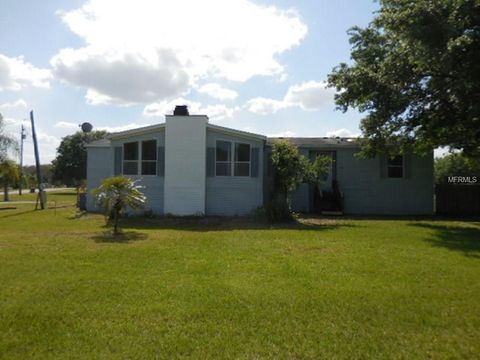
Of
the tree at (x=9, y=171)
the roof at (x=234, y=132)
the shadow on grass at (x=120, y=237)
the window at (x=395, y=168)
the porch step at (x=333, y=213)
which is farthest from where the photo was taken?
the tree at (x=9, y=171)

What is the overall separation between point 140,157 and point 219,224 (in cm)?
536

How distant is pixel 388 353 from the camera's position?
4.11 m

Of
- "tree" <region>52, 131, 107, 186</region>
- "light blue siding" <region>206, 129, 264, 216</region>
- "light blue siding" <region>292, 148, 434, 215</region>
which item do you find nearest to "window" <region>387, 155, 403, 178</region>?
"light blue siding" <region>292, 148, 434, 215</region>

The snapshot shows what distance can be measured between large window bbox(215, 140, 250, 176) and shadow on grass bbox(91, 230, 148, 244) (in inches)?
235

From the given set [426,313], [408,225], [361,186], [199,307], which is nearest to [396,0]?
[408,225]

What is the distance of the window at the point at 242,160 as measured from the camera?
17.9 meters

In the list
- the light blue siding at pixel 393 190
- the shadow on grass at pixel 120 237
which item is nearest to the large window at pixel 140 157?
the shadow on grass at pixel 120 237

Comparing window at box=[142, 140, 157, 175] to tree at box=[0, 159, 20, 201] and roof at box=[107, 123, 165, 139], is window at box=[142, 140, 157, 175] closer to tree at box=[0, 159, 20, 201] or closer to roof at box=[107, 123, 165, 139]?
roof at box=[107, 123, 165, 139]

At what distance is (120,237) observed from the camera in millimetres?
11516

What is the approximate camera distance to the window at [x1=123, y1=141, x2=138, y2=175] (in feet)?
59.9

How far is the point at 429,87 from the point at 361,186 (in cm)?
646

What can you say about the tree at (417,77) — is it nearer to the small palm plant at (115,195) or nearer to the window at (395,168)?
the window at (395,168)

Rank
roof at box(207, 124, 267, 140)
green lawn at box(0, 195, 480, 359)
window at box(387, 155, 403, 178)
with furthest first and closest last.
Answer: window at box(387, 155, 403, 178) < roof at box(207, 124, 267, 140) < green lawn at box(0, 195, 480, 359)

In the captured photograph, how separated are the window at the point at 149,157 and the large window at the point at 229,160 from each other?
2.64m
